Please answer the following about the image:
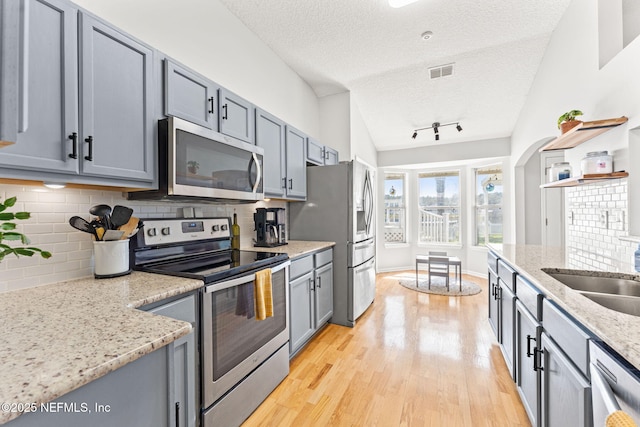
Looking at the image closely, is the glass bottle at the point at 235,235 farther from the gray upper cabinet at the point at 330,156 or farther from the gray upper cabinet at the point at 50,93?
the gray upper cabinet at the point at 330,156

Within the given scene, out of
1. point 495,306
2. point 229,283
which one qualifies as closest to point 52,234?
point 229,283

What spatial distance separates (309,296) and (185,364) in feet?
4.39

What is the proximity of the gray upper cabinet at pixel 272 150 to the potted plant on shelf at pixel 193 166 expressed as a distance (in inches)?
29.4

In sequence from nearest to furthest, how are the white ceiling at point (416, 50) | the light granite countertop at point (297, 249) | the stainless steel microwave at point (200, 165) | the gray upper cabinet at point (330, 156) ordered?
the stainless steel microwave at point (200, 165) → the light granite countertop at point (297, 249) → the white ceiling at point (416, 50) → the gray upper cabinet at point (330, 156)

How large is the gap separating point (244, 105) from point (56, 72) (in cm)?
116

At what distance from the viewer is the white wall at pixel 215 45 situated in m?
1.74

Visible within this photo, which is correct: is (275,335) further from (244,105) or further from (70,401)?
(244,105)

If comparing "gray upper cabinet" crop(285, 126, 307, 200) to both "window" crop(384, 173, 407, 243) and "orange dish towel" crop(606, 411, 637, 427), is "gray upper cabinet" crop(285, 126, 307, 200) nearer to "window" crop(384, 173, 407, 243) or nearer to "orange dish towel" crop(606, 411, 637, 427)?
"orange dish towel" crop(606, 411, 637, 427)

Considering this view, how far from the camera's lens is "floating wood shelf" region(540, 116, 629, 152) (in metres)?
1.86

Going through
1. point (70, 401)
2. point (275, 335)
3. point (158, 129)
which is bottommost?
point (275, 335)

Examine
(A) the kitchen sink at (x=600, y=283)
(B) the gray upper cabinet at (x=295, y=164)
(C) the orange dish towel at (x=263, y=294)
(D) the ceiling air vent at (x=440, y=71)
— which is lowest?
(C) the orange dish towel at (x=263, y=294)

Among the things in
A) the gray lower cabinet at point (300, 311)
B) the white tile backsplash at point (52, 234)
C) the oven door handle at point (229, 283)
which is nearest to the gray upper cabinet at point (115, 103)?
the white tile backsplash at point (52, 234)

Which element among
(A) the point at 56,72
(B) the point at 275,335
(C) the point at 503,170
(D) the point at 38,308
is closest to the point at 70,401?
(D) the point at 38,308

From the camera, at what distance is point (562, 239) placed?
159 inches
